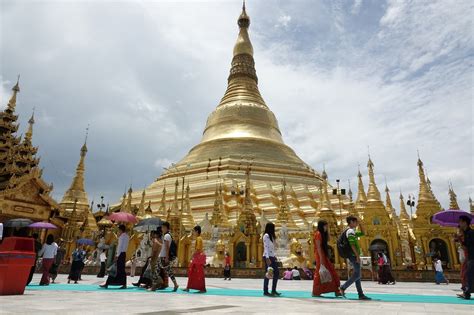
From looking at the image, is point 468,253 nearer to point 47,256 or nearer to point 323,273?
point 323,273

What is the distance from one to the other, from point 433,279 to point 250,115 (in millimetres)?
32623

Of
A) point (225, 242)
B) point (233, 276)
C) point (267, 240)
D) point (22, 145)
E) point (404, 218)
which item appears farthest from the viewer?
point (404, 218)

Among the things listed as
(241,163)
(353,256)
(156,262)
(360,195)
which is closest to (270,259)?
(353,256)

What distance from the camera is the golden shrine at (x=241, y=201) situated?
25.0 metres

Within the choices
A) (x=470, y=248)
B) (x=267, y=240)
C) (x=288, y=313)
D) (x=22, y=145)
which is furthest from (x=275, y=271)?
(x=22, y=145)

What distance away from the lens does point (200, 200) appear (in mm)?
35562

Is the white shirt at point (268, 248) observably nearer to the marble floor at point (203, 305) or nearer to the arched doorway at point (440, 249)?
the marble floor at point (203, 305)

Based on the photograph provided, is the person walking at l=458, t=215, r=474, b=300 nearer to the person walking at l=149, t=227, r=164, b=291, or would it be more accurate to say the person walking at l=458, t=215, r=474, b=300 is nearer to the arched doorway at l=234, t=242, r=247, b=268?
the person walking at l=149, t=227, r=164, b=291

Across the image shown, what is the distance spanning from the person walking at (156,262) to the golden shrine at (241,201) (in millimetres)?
15102

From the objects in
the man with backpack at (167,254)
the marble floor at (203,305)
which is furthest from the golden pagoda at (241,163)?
the marble floor at (203,305)

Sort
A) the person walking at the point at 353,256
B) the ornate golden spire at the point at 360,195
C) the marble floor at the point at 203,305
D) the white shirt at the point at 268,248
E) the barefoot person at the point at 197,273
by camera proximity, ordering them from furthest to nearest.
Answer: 1. the ornate golden spire at the point at 360,195
2. the barefoot person at the point at 197,273
3. the white shirt at the point at 268,248
4. the person walking at the point at 353,256
5. the marble floor at the point at 203,305

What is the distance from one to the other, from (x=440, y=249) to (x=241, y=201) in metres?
17.1

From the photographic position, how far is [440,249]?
80.8 ft

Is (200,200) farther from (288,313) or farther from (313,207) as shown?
(288,313)
